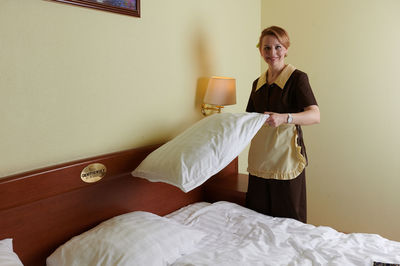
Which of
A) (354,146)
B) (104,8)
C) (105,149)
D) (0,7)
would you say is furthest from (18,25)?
(354,146)

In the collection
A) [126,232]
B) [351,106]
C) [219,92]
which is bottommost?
[126,232]

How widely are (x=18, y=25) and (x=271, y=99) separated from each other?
1278 millimetres

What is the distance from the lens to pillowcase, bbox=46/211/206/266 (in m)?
1.22

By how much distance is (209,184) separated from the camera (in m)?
2.22

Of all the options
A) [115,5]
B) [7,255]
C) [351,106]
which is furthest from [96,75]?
[351,106]

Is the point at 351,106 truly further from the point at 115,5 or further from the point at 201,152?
the point at 115,5

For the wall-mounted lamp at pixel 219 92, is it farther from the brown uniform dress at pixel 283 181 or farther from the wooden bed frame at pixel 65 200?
the wooden bed frame at pixel 65 200

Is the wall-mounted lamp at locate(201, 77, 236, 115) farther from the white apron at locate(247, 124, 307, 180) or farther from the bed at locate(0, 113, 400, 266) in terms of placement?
the bed at locate(0, 113, 400, 266)

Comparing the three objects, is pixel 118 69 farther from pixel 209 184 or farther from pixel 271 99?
pixel 209 184

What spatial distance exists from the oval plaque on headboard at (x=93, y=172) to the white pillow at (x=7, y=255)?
1.24ft

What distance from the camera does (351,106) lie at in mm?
2537

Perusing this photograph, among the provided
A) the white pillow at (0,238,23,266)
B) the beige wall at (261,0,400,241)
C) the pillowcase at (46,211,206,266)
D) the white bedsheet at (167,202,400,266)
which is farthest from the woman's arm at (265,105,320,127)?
the white pillow at (0,238,23,266)

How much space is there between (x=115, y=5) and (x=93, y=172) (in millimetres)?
802

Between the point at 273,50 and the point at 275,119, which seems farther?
the point at 273,50
